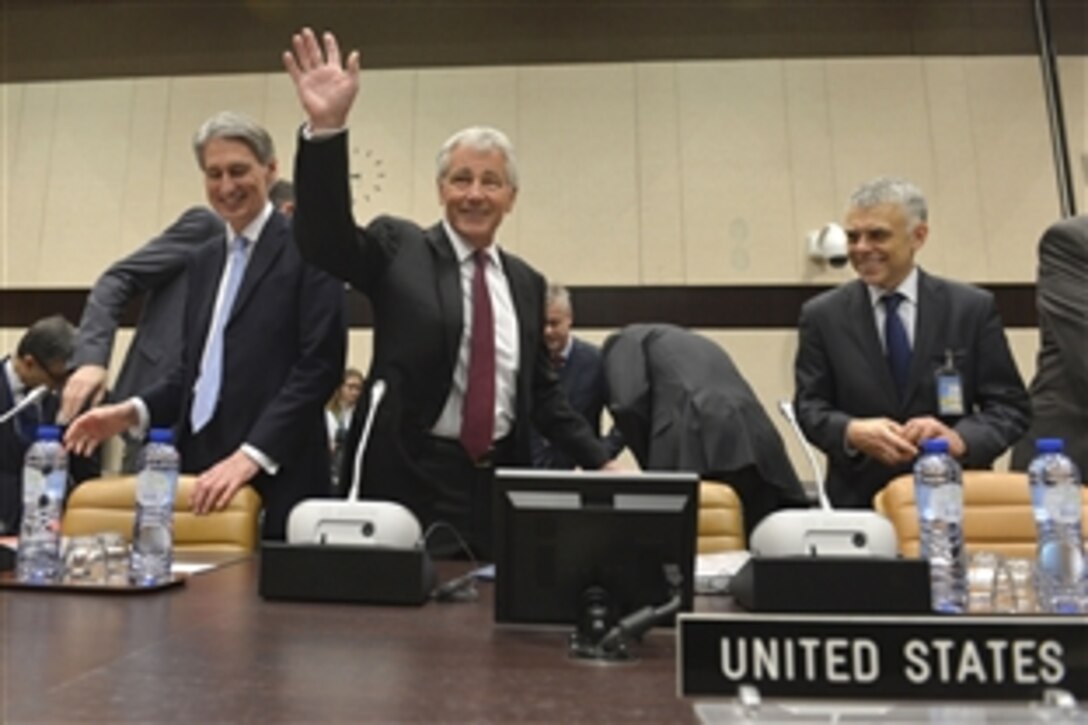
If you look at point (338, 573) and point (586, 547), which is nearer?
point (586, 547)

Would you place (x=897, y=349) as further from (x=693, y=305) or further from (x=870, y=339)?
(x=693, y=305)

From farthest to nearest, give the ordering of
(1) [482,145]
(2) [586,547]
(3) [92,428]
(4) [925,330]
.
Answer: (4) [925,330]
(1) [482,145]
(3) [92,428]
(2) [586,547]

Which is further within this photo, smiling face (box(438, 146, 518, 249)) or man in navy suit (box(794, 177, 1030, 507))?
man in navy suit (box(794, 177, 1030, 507))

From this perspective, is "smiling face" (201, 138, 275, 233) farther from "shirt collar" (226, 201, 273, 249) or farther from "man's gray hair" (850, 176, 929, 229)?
"man's gray hair" (850, 176, 929, 229)

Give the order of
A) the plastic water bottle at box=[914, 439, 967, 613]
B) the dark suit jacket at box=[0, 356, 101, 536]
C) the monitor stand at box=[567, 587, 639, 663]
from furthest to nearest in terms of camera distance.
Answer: the dark suit jacket at box=[0, 356, 101, 536]
the plastic water bottle at box=[914, 439, 967, 613]
the monitor stand at box=[567, 587, 639, 663]

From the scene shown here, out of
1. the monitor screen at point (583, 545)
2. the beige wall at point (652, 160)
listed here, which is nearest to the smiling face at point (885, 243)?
the monitor screen at point (583, 545)

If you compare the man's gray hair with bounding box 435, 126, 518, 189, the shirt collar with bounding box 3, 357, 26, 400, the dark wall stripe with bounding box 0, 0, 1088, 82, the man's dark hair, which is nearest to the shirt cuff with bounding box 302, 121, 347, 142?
the man's gray hair with bounding box 435, 126, 518, 189

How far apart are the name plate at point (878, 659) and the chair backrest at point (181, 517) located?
138 cm

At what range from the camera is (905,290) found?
243cm

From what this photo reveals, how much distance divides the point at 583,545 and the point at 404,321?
1.00m

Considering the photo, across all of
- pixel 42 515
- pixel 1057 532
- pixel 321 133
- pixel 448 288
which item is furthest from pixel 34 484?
pixel 1057 532

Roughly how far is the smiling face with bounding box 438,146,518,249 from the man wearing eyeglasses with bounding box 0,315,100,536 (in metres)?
1.92

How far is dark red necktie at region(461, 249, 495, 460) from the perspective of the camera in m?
1.91

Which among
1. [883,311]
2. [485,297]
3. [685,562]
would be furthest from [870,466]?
[685,562]
